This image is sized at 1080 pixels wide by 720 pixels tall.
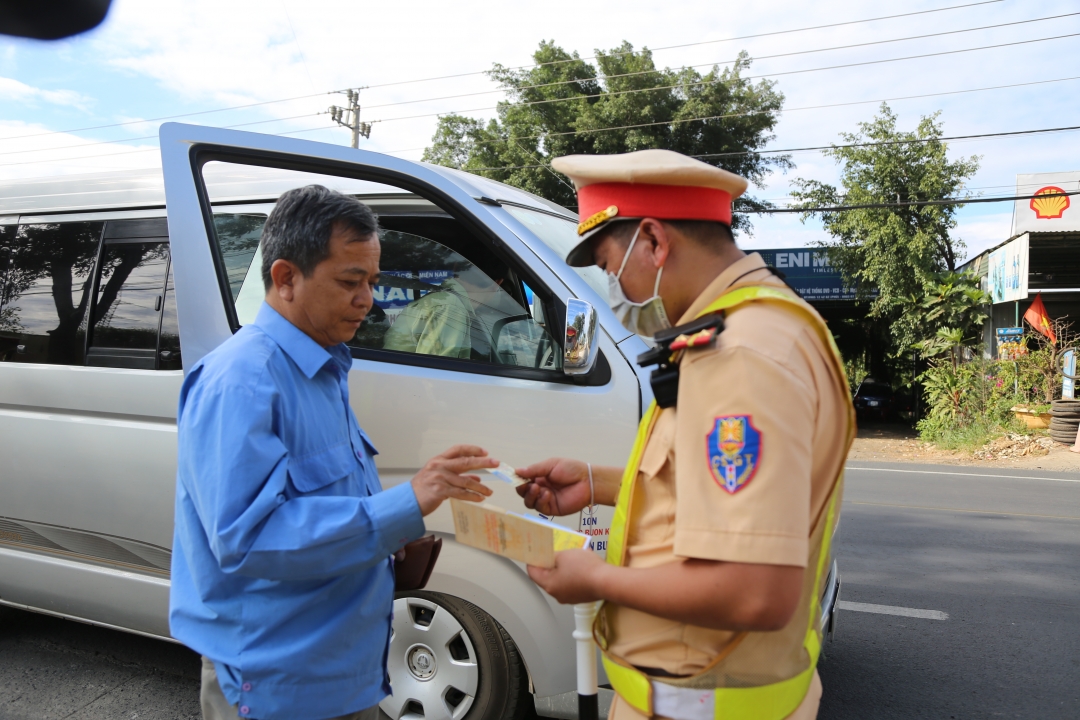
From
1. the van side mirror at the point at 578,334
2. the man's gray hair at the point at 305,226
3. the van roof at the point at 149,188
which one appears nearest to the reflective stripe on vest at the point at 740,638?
the man's gray hair at the point at 305,226

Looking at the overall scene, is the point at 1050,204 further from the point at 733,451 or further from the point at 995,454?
the point at 733,451

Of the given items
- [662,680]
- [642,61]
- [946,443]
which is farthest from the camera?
[642,61]

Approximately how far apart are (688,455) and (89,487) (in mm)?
2725

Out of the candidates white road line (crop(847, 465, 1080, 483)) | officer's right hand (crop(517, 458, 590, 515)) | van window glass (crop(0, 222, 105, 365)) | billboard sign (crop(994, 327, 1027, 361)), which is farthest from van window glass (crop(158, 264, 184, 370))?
billboard sign (crop(994, 327, 1027, 361))

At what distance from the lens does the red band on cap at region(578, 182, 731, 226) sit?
4.41 feet

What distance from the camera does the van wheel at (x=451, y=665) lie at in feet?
8.83

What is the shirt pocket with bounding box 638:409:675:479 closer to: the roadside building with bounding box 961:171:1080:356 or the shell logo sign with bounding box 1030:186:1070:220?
the roadside building with bounding box 961:171:1080:356

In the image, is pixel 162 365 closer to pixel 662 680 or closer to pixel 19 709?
pixel 19 709

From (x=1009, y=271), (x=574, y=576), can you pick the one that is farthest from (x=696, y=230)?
(x=1009, y=271)

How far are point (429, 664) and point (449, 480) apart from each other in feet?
4.84

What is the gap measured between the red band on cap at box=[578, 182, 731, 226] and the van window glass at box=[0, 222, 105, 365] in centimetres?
271

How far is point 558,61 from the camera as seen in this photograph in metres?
22.9

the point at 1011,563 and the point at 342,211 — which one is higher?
the point at 342,211

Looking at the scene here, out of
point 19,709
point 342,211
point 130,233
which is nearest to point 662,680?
point 342,211
